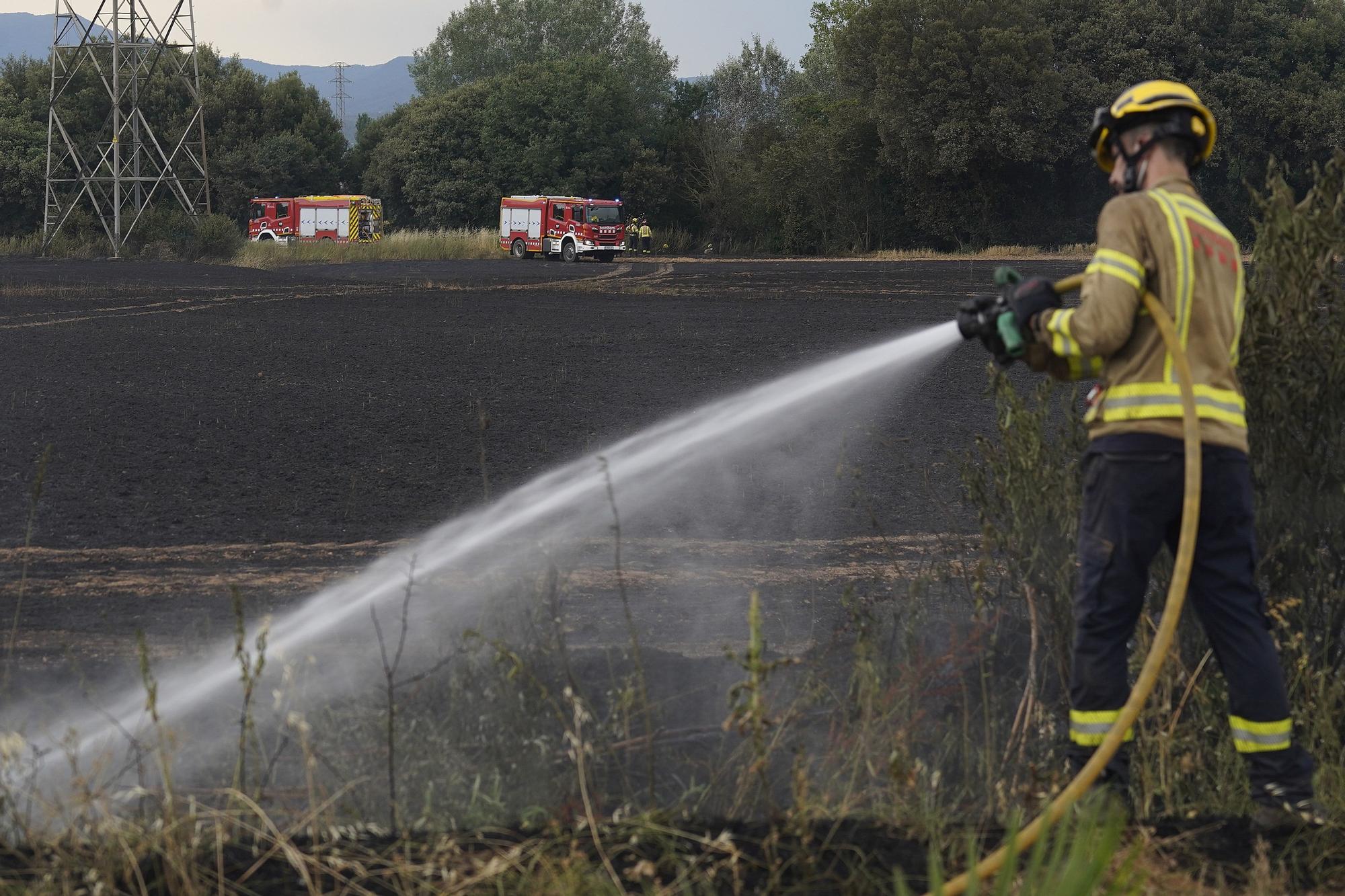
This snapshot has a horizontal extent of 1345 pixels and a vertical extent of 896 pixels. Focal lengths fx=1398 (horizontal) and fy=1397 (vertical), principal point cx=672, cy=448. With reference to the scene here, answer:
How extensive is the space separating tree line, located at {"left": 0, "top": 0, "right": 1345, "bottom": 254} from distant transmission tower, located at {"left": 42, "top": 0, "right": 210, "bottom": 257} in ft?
4.03

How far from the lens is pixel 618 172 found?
61156mm

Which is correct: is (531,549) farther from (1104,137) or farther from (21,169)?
(21,169)

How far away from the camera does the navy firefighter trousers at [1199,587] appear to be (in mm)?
3328

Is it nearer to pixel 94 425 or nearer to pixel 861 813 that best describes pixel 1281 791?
pixel 861 813

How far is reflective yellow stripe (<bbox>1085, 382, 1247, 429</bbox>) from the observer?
131 inches

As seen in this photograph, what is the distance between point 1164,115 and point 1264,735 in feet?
4.97

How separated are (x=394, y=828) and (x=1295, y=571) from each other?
2.67 m

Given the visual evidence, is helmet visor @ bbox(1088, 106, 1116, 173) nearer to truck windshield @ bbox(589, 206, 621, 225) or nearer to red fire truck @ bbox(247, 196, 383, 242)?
truck windshield @ bbox(589, 206, 621, 225)

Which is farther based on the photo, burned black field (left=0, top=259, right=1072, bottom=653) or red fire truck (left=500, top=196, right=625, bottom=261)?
red fire truck (left=500, top=196, right=625, bottom=261)

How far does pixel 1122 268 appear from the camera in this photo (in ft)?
10.7

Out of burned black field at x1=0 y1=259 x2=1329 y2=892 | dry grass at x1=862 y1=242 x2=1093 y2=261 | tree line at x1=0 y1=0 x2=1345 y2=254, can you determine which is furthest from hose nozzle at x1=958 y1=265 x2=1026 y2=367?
tree line at x1=0 y1=0 x2=1345 y2=254

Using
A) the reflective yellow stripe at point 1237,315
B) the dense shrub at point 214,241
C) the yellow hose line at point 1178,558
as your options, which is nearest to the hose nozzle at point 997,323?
the yellow hose line at point 1178,558

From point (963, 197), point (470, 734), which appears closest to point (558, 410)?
point (470, 734)

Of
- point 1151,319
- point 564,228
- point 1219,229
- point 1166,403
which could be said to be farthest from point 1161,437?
point 564,228
